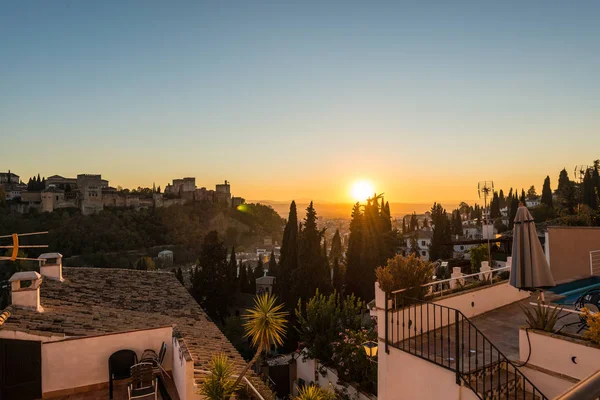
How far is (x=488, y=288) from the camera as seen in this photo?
287 inches

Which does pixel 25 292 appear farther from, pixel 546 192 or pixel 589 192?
pixel 546 192

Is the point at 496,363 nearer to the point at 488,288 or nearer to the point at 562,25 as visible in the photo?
the point at 488,288

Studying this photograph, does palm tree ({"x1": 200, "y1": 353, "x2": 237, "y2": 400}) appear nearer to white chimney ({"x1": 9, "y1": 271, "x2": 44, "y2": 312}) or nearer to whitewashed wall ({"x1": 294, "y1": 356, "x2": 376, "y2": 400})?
white chimney ({"x1": 9, "y1": 271, "x2": 44, "y2": 312})

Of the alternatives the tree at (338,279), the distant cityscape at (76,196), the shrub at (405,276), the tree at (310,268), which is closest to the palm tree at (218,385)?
the shrub at (405,276)

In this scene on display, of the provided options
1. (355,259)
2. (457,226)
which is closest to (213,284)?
(355,259)

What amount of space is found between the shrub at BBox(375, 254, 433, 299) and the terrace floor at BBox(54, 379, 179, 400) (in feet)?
14.3

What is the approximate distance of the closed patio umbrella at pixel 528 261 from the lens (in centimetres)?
495

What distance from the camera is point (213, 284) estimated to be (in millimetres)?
27156

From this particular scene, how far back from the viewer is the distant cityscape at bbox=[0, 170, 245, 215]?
7242cm

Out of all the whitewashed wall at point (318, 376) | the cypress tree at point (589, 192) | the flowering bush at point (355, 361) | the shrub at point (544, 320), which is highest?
the cypress tree at point (589, 192)

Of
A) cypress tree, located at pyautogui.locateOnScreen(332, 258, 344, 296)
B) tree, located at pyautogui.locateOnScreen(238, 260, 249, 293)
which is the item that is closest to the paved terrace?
cypress tree, located at pyautogui.locateOnScreen(332, 258, 344, 296)

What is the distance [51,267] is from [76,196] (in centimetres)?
7772

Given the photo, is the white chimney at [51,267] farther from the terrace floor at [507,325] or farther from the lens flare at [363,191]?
the lens flare at [363,191]

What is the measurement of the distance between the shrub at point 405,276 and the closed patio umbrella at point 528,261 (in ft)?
4.46
